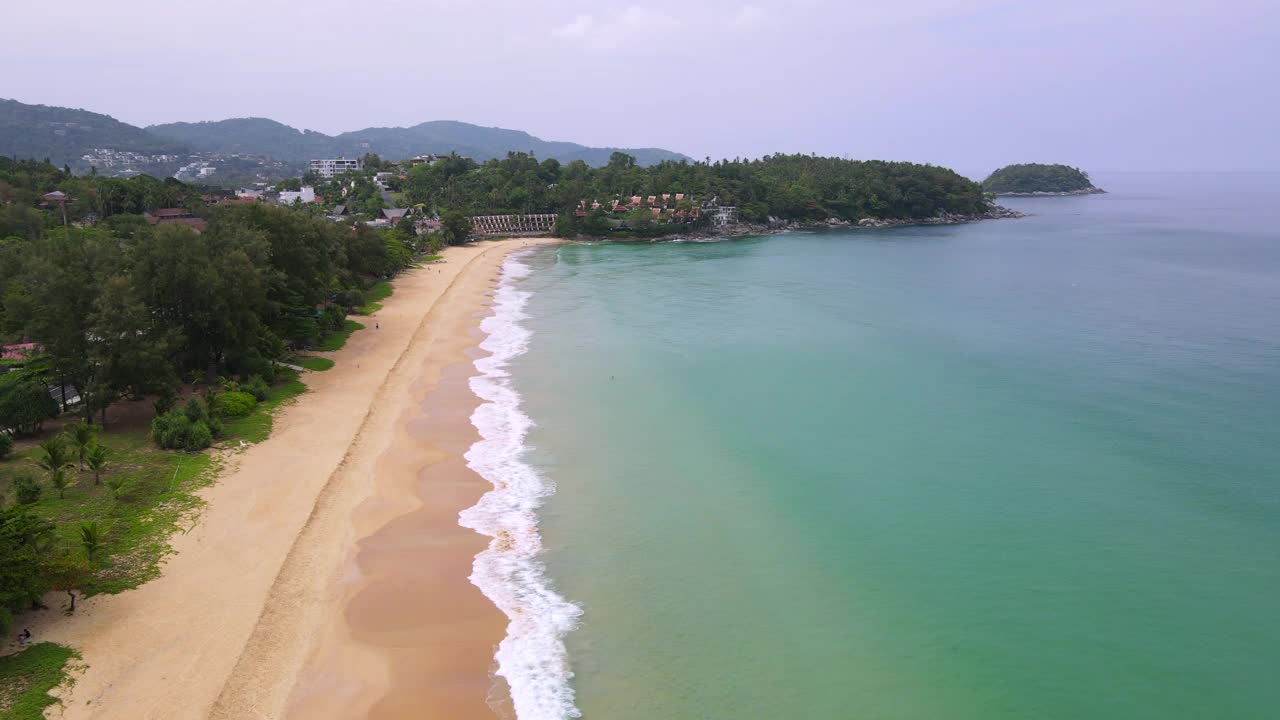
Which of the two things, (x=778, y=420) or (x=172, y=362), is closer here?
(x=172, y=362)

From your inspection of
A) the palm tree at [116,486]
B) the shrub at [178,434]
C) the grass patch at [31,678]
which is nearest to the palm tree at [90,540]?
the grass patch at [31,678]

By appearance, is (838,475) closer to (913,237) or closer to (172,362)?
(172,362)

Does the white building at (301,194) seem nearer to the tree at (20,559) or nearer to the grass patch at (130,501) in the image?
the grass patch at (130,501)

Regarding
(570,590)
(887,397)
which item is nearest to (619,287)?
(887,397)

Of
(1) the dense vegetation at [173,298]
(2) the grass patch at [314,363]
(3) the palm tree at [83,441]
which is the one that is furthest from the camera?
(2) the grass patch at [314,363]

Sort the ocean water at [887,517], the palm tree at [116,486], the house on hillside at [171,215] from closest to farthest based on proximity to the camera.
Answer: the ocean water at [887,517]
the palm tree at [116,486]
the house on hillside at [171,215]

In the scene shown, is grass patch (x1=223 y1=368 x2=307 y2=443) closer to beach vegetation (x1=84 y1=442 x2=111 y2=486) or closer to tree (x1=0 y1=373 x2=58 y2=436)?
beach vegetation (x1=84 y1=442 x2=111 y2=486)
